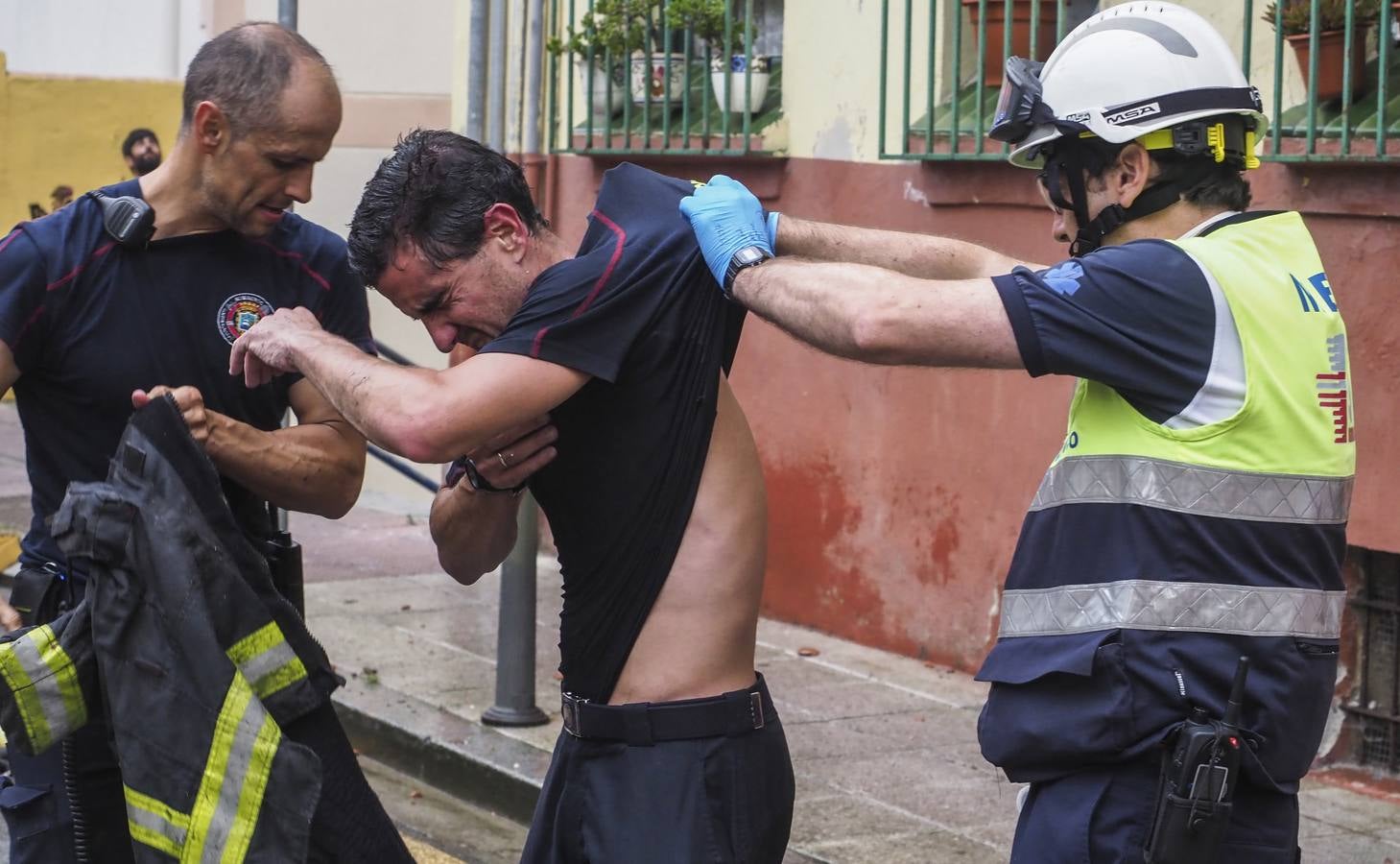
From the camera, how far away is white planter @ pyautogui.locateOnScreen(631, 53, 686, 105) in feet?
26.9

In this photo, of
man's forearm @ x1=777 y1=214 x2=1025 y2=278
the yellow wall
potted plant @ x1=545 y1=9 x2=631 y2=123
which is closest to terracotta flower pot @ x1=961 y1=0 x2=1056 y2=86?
potted plant @ x1=545 y1=9 x2=631 y2=123

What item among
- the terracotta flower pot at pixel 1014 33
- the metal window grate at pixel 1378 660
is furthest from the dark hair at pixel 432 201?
the terracotta flower pot at pixel 1014 33

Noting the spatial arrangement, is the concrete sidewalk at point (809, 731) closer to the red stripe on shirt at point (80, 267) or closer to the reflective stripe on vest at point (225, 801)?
the reflective stripe on vest at point (225, 801)

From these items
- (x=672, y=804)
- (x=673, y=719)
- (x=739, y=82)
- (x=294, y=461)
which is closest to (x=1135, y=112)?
(x=673, y=719)

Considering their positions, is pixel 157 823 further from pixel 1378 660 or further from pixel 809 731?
pixel 1378 660

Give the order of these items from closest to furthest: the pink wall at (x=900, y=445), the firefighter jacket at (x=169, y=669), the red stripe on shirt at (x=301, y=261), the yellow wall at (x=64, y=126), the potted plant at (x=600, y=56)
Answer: the firefighter jacket at (x=169, y=669)
the red stripe on shirt at (x=301, y=261)
the pink wall at (x=900, y=445)
the potted plant at (x=600, y=56)
the yellow wall at (x=64, y=126)

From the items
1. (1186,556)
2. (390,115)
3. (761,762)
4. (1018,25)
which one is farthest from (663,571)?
(390,115)

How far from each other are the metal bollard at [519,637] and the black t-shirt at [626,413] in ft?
11.3

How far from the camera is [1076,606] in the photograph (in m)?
2.72

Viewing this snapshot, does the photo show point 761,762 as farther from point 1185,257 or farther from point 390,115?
point 390,115

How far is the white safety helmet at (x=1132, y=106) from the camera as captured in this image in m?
2.79

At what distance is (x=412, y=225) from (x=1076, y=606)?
119 cm

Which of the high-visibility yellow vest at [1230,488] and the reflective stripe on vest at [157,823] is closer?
the high-visibility yellow vest at [1230,488]

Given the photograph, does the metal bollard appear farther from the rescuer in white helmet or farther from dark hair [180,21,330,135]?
the rescuer in white helmet
